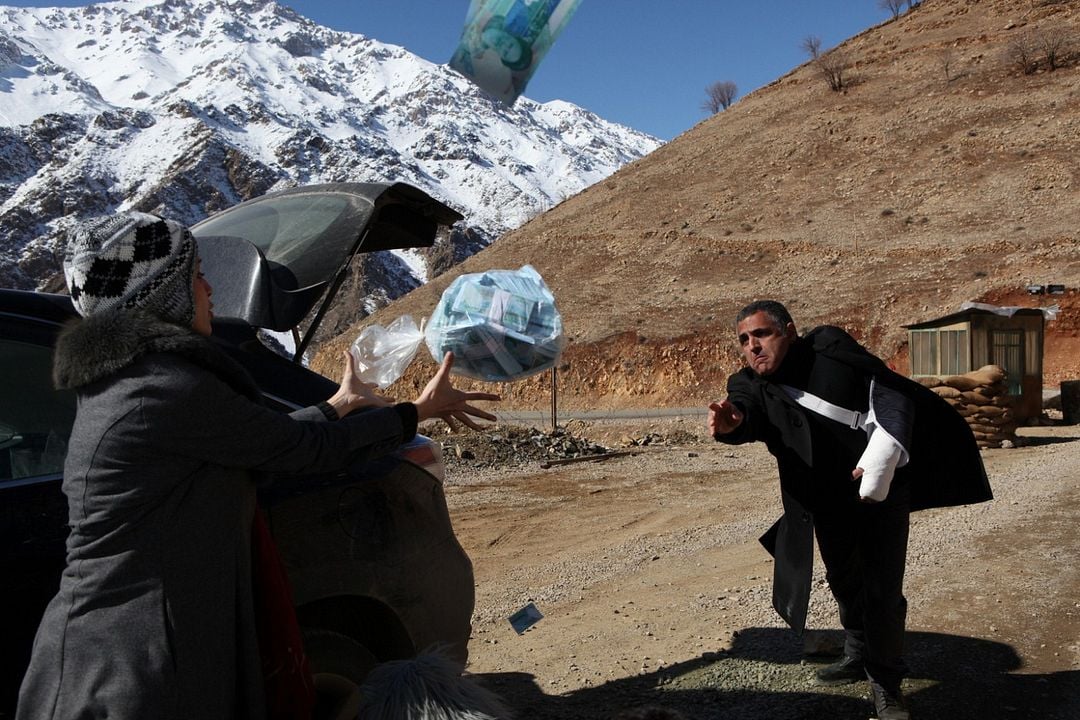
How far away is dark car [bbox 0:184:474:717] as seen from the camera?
2.73m

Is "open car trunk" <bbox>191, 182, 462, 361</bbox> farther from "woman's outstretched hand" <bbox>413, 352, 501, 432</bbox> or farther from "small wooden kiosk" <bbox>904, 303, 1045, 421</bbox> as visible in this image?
"small wooden kiosk" <bbox>904, 303, 1045, 421</bbox>

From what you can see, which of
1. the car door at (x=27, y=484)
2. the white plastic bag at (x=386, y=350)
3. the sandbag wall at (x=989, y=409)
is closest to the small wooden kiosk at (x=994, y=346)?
the sandbag wall at (x=989, y=409)

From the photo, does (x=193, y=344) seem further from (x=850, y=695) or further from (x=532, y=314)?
(x=850, y=695)

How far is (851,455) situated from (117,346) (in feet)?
10.1

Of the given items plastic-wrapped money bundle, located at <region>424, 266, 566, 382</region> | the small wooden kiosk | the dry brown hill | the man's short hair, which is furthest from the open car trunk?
the dry brown hill

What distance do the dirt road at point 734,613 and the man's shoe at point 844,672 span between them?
0.06m

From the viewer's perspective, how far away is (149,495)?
6.98 feet

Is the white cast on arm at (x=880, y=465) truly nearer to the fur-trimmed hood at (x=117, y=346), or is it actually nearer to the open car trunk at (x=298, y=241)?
the open car trunk at (x=298, y=241)

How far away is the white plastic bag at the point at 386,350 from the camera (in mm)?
3369

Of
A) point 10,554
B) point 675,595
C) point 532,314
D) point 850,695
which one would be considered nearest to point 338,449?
point 10,554

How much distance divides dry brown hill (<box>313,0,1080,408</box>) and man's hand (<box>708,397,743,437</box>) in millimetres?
28342

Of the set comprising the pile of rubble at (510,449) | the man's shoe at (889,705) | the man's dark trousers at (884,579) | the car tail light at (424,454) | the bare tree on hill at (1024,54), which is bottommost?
the pile of rubble at (510,449)

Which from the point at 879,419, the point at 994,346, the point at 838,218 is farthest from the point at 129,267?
the point at 838,218

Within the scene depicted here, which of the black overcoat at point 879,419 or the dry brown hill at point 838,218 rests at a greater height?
the dry brown hill at point 838,218
